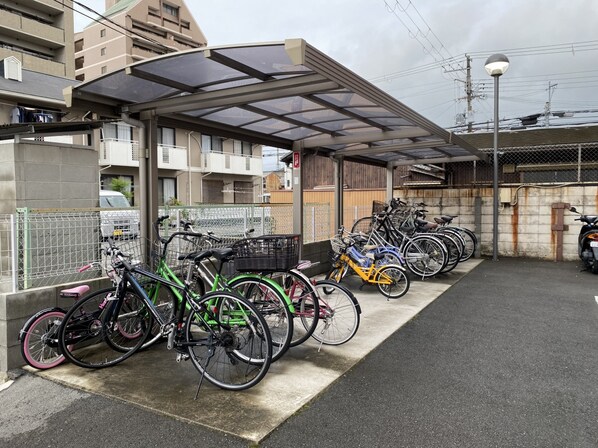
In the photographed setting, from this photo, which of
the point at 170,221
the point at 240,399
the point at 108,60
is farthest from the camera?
the point at 108,60

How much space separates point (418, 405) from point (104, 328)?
2.34 m

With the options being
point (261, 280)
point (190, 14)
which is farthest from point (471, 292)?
point (190, 14)

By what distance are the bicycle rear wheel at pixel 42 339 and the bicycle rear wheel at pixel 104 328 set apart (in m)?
0.10

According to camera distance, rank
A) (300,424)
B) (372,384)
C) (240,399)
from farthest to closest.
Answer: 1. (372,384)
2. (240,399)
3. (300,424)

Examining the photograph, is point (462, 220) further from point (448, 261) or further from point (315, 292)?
point (315, 292)

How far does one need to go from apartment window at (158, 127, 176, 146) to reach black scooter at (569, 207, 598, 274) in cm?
1759

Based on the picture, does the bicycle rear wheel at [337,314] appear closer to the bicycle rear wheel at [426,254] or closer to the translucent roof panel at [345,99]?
the translucent roof panel at [345,99]

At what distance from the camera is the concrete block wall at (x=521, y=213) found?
8.41 metres

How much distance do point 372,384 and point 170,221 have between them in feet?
10.1

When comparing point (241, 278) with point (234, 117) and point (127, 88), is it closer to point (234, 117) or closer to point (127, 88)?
point (127, 88)

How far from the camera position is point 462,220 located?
9.46 m

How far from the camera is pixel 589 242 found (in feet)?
24.0

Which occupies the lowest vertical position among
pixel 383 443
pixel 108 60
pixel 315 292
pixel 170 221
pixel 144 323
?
pixel 383 443

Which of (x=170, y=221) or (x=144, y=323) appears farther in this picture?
(x=170, y=221)
